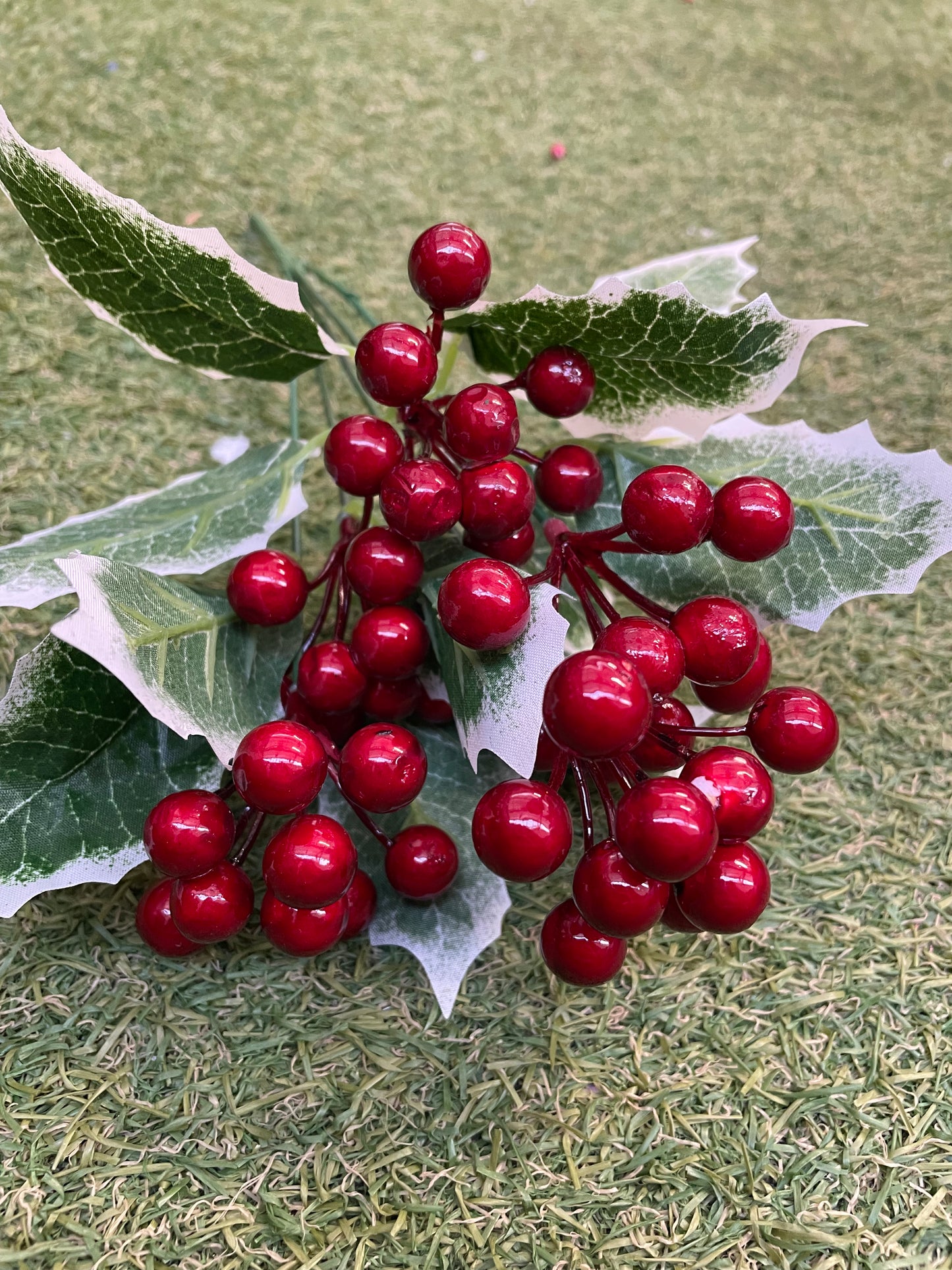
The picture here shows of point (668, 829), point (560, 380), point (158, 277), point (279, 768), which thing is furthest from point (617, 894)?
point (158, 277)

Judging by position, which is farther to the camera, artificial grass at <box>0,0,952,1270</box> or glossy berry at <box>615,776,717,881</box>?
artificial grass at <box>0,0,952,1270</box>

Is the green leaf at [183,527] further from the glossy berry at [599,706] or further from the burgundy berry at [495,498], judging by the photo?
the glossy berry at [599,706]

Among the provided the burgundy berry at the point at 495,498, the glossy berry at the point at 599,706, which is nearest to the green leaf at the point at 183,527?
the burgundy berry at the point at 495,498

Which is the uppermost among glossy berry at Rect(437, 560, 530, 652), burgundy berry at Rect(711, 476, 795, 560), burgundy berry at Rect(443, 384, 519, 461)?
burgundy berry at Rect(443, 384, 519, 461)

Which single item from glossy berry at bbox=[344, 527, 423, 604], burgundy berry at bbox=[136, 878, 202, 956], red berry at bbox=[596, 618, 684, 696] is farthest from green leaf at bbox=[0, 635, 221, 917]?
red berry at bbox=[596, 618, 684, 696]

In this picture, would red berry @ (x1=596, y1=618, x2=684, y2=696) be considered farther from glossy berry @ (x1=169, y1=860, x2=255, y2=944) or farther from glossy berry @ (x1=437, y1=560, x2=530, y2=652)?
glossy berry @ (x1=169, y1=860, x2=255, y2=944)

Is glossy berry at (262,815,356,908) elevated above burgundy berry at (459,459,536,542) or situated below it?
below
